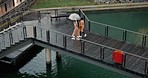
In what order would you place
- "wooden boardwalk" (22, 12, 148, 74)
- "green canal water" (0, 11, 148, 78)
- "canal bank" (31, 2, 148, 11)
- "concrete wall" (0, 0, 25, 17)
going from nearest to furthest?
"wooden boardwalk" (22, 12, 148, 74) → "green canal water" (0, 11, 148, 78) → "concrete wall" (0, 0, 25, 17) → "canal bank" (31, 2, 148, 11)

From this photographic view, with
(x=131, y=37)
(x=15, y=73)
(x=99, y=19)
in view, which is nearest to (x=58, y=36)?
(x=15, y=73)

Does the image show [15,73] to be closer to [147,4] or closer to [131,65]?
[131,65]

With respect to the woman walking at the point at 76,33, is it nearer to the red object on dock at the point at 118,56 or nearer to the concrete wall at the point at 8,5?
the red object on dock at the point at 118,56

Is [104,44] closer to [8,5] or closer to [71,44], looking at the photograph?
[71,44]

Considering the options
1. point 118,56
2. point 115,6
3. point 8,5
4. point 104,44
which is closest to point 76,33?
point 104,44

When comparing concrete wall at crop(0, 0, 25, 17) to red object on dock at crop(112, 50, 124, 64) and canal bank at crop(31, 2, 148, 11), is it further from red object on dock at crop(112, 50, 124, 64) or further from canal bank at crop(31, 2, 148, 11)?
red object on dock at crop(112, 50, 124, 64)

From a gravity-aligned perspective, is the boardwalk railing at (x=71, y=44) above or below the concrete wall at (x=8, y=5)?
below

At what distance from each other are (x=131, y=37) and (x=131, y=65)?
13646 millimetres

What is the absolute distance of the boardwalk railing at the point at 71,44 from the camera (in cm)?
2445

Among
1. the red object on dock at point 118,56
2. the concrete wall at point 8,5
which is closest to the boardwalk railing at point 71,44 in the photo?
the red object on dock at point 118,56

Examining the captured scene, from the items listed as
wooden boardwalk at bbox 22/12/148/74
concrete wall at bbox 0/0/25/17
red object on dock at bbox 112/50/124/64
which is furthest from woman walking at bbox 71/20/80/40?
concrete wall at bbox 0/0/25/17

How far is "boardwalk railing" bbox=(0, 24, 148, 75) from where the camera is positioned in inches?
963

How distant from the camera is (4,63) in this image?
3384 cm

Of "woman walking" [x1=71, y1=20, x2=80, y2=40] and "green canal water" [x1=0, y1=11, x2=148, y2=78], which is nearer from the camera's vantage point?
"woman walking" [x1=71, y1=20, x2=80, y2=40]
